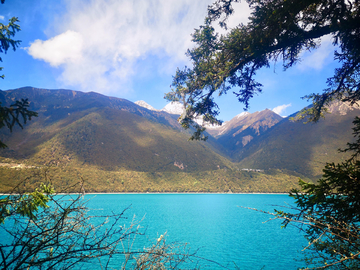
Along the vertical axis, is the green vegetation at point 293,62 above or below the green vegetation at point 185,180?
above

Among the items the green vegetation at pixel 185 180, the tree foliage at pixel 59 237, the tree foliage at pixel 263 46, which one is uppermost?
the tree foliage at pixel 263 46

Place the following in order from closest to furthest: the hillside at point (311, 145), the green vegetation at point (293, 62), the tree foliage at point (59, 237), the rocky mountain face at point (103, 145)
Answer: the tree foliage at point (59, 237)
the green vegetation at point (293, 62)
the rocky mountain face at point (103, 145)
the hillside at point (311, 145)

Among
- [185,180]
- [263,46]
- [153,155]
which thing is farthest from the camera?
[153,155]

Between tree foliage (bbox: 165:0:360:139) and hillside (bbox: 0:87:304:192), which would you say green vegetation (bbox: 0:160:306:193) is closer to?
hillside (bbox: 0:87:304:192)

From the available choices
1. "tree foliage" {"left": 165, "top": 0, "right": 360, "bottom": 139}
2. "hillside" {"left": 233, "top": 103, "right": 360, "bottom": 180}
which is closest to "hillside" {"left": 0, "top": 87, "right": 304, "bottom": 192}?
"hillside" {"left": 233, "top": 103, "right": 360, "bottom": 180}

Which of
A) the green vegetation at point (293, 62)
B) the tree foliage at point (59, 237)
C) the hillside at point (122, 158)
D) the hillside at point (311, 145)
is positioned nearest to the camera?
the tree foliage at point (59, 237)

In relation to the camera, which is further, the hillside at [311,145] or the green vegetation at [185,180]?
the hillside at [311,145]

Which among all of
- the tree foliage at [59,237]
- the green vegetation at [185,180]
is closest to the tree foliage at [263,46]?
the tree foliage at [59,237]

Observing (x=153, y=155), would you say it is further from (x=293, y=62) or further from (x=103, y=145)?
(x=293, y=62)

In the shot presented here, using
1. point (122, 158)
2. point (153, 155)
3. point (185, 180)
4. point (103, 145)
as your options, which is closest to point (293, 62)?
point (185, 180)

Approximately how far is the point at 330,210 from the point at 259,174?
174061mm

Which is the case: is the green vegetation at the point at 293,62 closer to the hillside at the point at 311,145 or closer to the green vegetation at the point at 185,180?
the green vegetation at the point at 185,180

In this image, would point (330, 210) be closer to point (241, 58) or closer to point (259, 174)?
point (241, 58)

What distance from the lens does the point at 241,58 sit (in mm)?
5578
